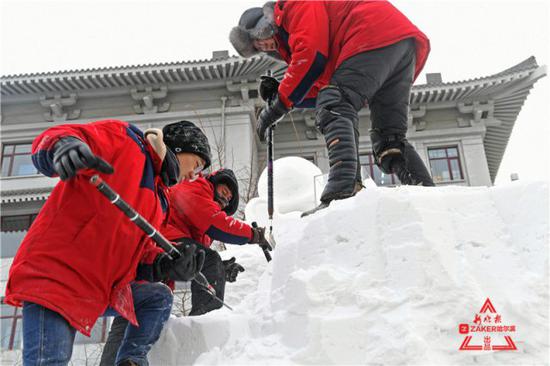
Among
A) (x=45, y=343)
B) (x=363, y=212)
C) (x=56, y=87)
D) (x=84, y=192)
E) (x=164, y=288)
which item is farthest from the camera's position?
(x=56, y=87)

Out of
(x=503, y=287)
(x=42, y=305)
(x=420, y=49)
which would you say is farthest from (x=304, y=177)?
(x=42, y=305)

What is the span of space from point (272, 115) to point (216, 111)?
10.1 m

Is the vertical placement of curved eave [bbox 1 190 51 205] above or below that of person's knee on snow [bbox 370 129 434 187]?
above

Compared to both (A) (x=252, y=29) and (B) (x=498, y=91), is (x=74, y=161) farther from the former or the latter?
(B) (x=498, y=91)

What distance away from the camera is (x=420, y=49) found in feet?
10.4

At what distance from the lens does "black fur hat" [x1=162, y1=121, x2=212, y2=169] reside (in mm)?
2176

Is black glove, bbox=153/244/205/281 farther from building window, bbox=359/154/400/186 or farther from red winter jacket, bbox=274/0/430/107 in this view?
building window, bbox=359/154/400/186

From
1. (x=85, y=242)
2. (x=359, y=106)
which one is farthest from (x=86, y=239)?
(x=359, y=106)

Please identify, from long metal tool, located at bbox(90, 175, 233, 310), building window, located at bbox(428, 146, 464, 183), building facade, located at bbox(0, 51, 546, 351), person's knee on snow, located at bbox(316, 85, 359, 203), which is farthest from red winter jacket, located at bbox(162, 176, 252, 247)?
building window, located at bbox(428, 146, 464, 183)

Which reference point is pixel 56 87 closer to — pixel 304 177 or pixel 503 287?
pixel 304 177

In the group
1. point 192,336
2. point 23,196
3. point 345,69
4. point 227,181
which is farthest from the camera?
point 23,196

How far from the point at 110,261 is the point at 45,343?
0.33 metres

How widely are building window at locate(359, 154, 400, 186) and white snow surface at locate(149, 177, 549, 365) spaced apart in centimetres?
1116

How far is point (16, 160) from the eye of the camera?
13.4 m
